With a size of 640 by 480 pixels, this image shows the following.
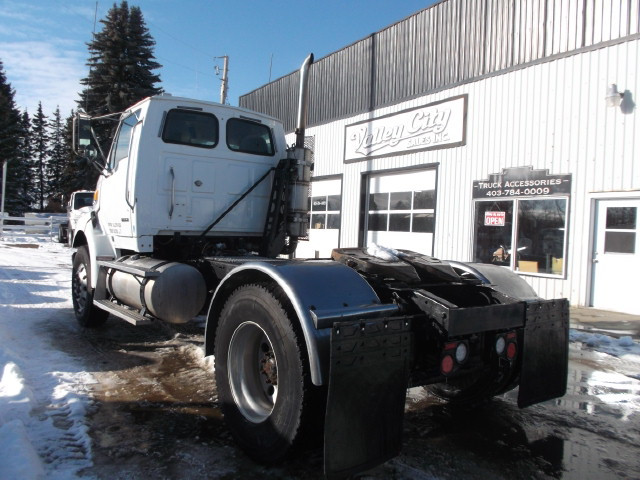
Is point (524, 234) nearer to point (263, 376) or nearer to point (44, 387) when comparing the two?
point (263, 376)

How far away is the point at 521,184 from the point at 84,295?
8.94m

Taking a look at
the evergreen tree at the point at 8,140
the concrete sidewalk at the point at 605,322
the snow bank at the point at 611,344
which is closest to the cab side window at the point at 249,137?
the snow bank at the point at 611,344

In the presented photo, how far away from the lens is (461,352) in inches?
118

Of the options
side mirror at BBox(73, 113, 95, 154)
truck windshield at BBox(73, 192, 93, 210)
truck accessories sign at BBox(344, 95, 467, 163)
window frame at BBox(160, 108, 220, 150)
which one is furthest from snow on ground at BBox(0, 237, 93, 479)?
truck windshield at BBox(73, 192, 93, 210)

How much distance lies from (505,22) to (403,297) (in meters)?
10.5

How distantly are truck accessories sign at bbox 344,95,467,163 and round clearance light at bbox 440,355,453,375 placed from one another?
1008 cm

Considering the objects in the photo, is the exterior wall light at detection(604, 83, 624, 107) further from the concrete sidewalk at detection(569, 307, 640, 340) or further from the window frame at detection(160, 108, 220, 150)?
the window frame at detection(160, 108, 220, 150)

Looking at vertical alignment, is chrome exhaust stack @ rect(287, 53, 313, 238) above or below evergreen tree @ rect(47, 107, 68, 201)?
below

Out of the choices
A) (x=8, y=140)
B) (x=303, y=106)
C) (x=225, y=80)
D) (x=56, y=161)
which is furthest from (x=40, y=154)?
(x=303, y=106)

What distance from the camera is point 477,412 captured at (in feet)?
13.1

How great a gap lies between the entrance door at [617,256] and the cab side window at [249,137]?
6968 millimetres

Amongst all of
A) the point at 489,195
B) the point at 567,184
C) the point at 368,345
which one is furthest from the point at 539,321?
the point at 489,195

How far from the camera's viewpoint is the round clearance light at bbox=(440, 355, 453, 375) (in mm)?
2898

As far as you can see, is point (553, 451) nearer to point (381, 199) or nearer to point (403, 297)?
point (403, 297)
